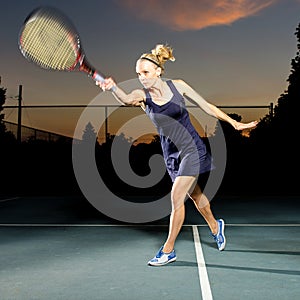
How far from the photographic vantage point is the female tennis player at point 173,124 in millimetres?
4176

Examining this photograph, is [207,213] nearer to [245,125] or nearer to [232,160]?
[245,125]

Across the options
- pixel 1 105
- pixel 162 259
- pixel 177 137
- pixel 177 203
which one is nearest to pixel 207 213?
pixel 177 203

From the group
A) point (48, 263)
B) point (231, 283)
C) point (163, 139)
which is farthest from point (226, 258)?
point (48, 263)

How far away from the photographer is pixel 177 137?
14.2ft

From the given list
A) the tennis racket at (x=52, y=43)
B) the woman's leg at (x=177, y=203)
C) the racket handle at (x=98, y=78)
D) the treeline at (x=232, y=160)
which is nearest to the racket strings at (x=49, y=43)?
the tennis racket at (x=52, y=43)

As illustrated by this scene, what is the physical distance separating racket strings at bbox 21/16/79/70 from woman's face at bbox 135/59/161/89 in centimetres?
52

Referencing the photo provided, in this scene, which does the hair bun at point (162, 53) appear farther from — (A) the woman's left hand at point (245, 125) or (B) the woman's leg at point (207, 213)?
(B) the woman's leg at point (207, 213)

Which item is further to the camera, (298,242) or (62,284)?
(298,242)

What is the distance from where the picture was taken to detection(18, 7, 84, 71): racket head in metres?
3.85

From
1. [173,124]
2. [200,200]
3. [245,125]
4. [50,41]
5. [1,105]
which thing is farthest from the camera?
[1,105]

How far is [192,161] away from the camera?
14.3 feet

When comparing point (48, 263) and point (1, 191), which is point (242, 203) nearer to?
point (48, 263)

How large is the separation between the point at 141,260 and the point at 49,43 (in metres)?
1.96

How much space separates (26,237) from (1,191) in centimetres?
873
